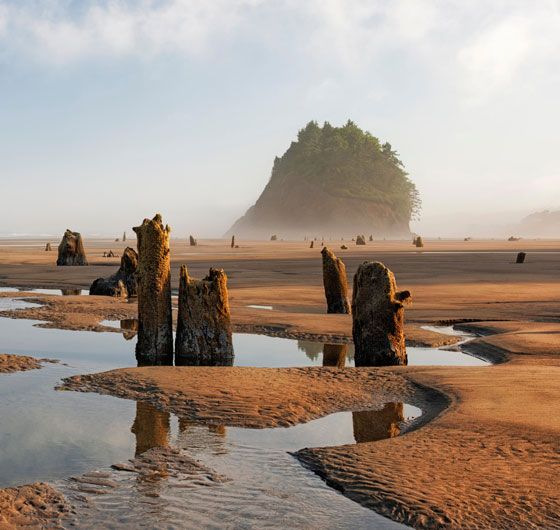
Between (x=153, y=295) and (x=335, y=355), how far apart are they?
11.1ft

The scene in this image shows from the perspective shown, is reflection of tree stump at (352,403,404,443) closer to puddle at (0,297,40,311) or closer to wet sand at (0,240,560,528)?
wet sand at (0,240,560,528)

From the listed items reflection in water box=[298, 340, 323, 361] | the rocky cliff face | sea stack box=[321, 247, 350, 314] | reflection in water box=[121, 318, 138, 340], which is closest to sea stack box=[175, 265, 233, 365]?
reflection in water box=[298, 340, 323, 361]

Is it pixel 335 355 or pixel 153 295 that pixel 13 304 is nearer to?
pixel 153 295

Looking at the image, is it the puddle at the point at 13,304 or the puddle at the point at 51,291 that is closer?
the puddle at the point at 13,304

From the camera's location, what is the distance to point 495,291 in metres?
21.9

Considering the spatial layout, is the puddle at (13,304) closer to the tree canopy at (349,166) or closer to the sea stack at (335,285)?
the sea stack at (335,285)

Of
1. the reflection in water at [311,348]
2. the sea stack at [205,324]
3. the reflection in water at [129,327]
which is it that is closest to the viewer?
the sea stack at [205,324]

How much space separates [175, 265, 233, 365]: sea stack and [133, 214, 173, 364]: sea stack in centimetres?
42

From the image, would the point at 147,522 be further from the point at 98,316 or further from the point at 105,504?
the point at 98,316

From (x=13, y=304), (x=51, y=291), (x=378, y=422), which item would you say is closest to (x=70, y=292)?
(x=51, y=291)

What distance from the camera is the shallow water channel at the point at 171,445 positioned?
5.36m

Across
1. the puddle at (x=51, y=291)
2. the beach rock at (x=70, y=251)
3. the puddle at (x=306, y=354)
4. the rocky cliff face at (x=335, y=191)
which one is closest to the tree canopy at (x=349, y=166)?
the rocky cliff face at (x=335, y=191)

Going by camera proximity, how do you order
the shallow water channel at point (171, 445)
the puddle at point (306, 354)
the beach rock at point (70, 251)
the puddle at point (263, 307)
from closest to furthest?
the shallow water channel at point (171, 445) → the puddle at point (306, 354) → the puddle at point (263, 307) → the beach rock at point (70, 251)

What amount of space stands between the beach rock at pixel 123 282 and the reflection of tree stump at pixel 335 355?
32.5 ft
